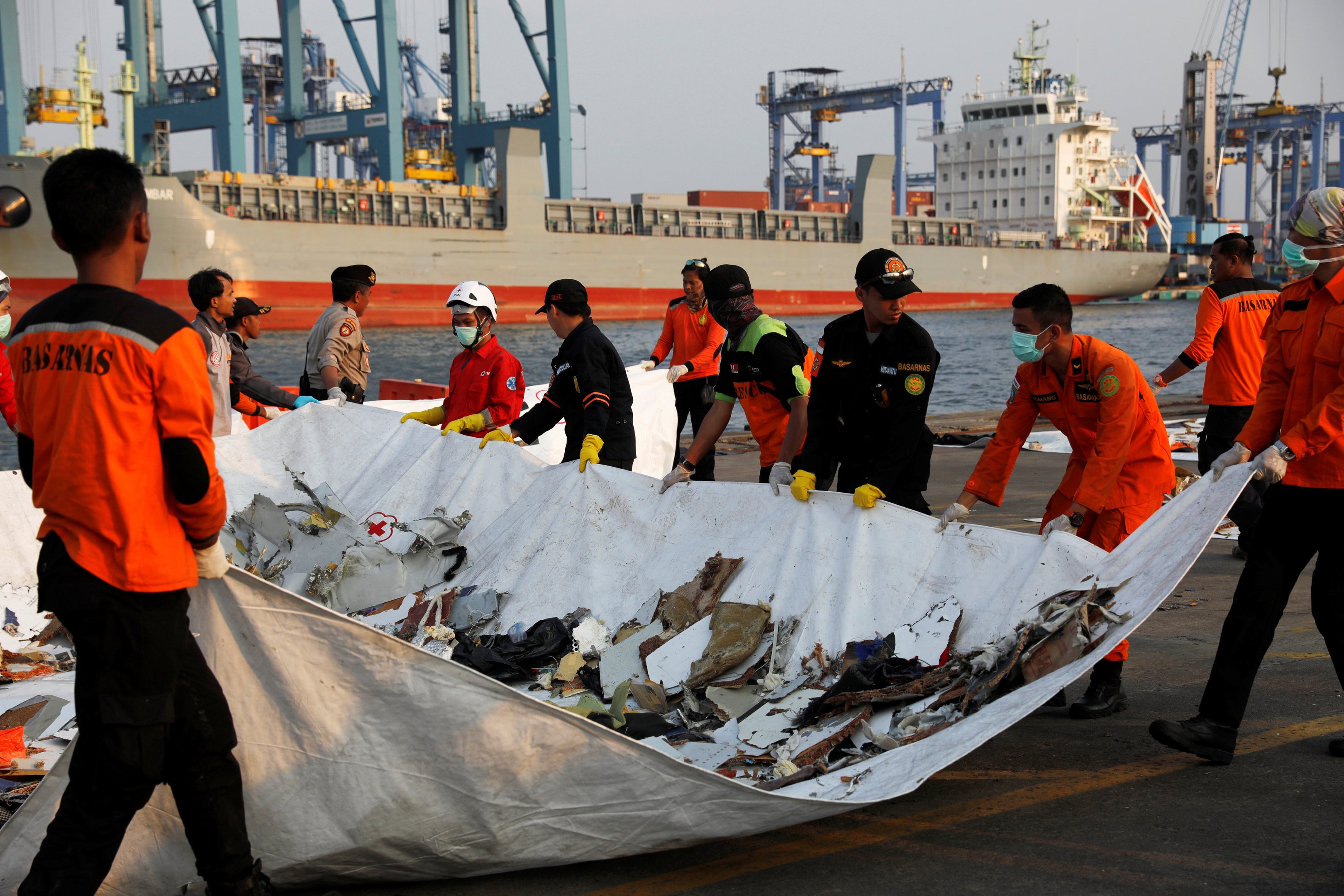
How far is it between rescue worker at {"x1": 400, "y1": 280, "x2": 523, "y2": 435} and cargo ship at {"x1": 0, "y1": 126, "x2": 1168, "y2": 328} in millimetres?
31792

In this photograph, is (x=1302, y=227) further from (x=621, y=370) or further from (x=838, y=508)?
(x=621, y=370)

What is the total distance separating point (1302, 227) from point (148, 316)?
3.32m

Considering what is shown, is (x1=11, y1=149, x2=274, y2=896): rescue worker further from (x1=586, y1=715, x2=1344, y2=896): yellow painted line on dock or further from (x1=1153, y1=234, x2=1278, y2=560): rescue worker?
(x1=1153, y1=234, x2=1278, y2=560): rescue worker

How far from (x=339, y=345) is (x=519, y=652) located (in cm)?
381

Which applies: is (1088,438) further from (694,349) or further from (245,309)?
(245,309)

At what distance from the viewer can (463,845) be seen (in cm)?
268

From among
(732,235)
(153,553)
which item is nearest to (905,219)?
(732,235)

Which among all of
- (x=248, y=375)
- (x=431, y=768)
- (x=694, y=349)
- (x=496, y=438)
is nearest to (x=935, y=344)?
(x=694, y=349)

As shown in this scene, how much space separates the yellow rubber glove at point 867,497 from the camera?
12.5 feet

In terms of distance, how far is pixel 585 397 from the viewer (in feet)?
17.7

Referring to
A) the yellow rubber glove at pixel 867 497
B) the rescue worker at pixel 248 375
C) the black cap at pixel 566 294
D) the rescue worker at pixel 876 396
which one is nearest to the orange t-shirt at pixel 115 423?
the yellow rubber glove at pixel 867 497

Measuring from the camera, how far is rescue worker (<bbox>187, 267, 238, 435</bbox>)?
5926 mm

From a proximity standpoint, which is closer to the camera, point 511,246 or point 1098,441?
point 1098,441

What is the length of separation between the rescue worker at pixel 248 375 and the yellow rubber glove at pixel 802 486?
367cm
